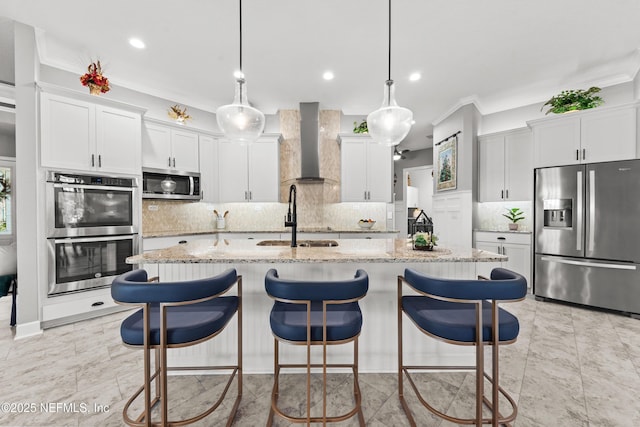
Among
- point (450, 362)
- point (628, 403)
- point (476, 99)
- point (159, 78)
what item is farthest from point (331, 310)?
point (476, 99)

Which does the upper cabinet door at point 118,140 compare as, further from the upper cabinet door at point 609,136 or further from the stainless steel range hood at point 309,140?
the upper cabinet door at point 609,136

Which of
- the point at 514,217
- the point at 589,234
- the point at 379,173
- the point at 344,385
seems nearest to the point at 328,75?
the point at 379,173

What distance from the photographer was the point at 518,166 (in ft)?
13.6

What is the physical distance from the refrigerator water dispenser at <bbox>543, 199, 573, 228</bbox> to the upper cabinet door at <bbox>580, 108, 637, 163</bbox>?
583 millimetres

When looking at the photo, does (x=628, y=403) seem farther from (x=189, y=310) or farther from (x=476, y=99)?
(x=476, y=99)

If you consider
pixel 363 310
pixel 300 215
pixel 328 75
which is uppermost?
pixel 328 75

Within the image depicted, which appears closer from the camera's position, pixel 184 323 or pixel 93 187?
pixel 184 323

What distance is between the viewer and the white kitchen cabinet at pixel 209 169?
4.17m

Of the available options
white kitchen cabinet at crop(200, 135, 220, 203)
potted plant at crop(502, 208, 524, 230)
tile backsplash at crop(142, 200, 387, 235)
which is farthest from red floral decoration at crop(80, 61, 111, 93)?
potted plant at crop(502, 208, 524, 230)

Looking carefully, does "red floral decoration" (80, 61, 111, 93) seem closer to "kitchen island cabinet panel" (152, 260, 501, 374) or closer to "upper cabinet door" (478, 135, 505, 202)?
"kitchen island cabinet panel" (152, 260, 501, 374)

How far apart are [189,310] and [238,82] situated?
171 cm

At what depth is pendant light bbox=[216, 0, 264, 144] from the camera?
205 centimetres

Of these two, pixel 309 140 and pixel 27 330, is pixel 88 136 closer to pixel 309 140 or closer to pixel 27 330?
pixel 27 330

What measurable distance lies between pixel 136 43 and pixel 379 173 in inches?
146
